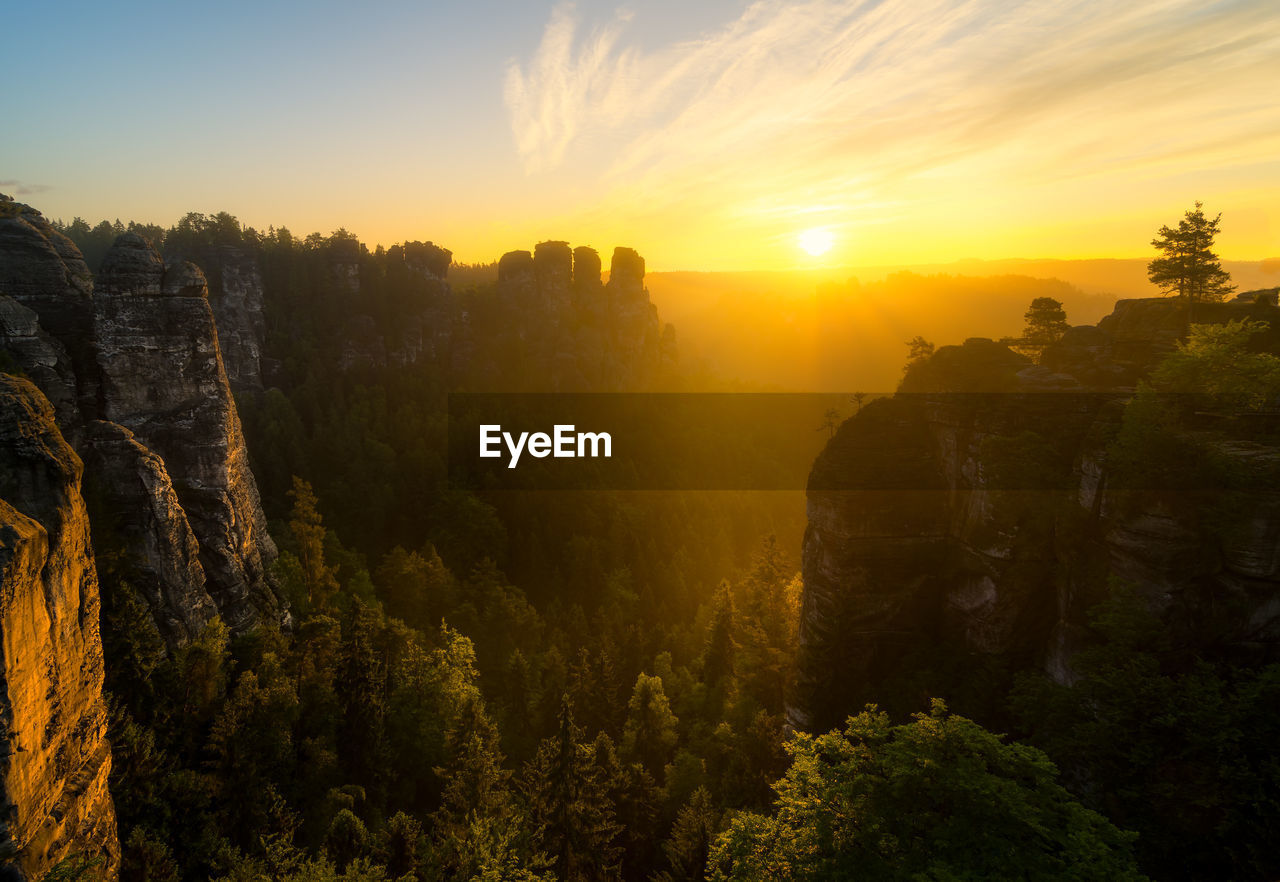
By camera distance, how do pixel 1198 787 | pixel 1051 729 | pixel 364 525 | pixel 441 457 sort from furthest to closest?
pixel 441 457 → pixel 364 525 → pixel 1051 729 → pixel 1198 787

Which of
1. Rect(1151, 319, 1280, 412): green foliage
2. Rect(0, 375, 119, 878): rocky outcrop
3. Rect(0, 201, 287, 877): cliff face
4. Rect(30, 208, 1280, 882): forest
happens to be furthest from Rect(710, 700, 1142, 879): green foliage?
Rect(1151, 319, 1280, 412): green foliage

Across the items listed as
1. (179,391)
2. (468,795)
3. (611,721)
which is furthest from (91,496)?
(611,721)

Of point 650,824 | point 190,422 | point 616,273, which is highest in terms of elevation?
point 616,273

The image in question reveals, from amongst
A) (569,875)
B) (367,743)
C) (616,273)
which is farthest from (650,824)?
(616,273)

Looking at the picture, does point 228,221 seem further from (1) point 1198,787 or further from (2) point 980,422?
(1) point 1198,787

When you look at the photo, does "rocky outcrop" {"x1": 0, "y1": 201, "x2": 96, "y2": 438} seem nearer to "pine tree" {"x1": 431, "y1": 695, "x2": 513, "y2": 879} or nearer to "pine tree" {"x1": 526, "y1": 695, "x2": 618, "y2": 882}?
"pine tree" {"x1": 431, "y1": 695, "x2": 513, "y2": 879}

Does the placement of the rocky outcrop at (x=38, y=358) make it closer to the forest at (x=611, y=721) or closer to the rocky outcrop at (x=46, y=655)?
the forest at (x=611, y=721)

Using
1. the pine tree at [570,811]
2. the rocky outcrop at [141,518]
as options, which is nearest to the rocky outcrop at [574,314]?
the rocky outcrop at [141,518]
